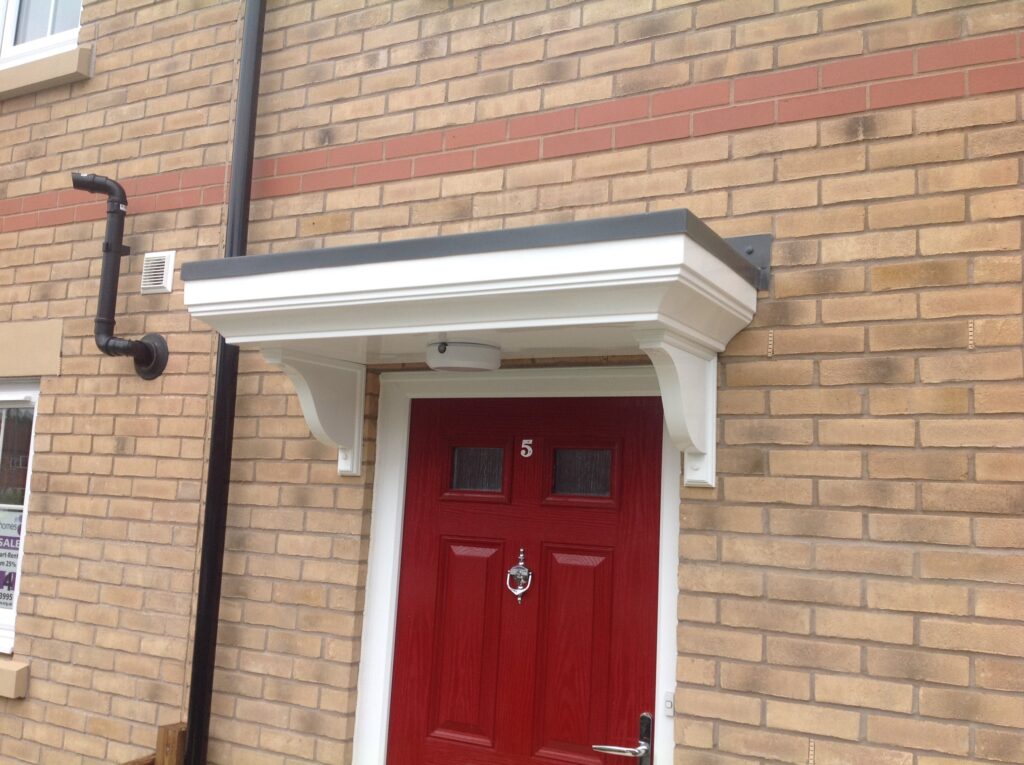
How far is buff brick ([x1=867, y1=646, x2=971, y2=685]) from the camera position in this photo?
2.56 meters

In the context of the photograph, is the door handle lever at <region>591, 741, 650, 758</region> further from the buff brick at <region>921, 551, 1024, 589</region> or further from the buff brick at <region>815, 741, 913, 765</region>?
the buff brick at <region>921, 551, 1024, 589</region>

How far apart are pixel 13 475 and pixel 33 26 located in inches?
95.1

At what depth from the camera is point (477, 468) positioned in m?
3.54

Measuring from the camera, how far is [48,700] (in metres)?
4.19

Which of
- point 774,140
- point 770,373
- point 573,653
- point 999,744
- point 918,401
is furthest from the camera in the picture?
point 573,653

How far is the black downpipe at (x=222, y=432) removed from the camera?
3697 mm

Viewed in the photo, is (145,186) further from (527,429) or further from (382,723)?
(382,723)

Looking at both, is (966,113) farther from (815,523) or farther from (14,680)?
(14,680)

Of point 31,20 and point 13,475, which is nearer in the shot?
point 13,475

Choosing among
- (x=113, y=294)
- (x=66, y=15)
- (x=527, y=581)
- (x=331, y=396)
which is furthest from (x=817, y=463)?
(x=66, y=15)

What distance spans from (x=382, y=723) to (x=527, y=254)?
6.38 feet

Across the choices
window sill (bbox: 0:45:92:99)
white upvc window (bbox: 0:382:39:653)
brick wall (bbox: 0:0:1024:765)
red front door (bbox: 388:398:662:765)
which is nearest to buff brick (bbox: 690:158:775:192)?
brick wall (bbox: 0:0:1024:765)

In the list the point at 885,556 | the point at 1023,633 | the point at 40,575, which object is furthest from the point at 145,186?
the point at 1023,633

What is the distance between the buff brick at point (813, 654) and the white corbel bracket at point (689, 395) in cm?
52
